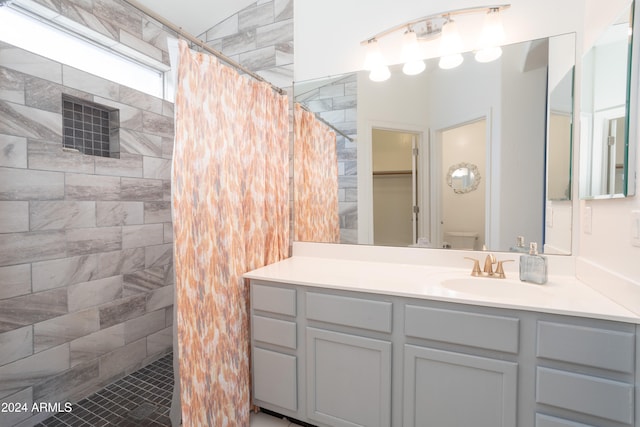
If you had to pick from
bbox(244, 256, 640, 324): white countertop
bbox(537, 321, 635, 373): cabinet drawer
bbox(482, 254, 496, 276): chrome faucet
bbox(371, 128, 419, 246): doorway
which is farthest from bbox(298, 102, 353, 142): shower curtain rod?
bbox(537, 321, 635, 373): cabinet drawer

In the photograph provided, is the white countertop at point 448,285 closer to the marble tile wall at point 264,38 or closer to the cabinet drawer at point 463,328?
the cabinet drawer at point 463,328

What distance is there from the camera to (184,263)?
1.47 metres

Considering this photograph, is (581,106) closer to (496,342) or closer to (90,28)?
(496,342)

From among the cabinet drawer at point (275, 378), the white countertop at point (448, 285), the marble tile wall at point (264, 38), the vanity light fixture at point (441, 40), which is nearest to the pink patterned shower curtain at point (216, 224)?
the cabinet drawer at point (275, 378)

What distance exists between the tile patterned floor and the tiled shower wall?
96 mm

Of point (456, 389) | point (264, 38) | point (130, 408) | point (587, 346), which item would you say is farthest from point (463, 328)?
point (264, 38)

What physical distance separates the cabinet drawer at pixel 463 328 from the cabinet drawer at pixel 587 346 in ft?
0.35

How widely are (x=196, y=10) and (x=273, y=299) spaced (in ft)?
7.78

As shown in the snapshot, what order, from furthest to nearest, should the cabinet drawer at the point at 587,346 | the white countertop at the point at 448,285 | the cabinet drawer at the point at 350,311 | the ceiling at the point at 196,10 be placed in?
1. the ceiling at the point at 196,10
2. the cabinet drawer at the point at 350,311
3. the white countertop at the point at 448,285
4. the cabinet drawer at the point at 587,346

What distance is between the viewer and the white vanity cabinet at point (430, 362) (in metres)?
1.14

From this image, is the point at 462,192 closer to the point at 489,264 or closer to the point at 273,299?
the point at 489,264

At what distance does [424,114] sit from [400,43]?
1.67ft

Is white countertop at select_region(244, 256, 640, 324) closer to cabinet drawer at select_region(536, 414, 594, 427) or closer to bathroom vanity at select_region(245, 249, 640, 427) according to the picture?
bathroom vanity at select_region(245, 249, 640, 427)

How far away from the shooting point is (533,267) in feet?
5.11
